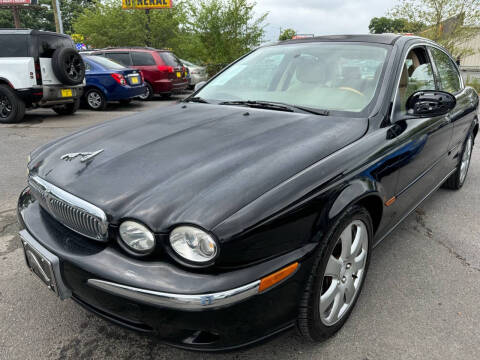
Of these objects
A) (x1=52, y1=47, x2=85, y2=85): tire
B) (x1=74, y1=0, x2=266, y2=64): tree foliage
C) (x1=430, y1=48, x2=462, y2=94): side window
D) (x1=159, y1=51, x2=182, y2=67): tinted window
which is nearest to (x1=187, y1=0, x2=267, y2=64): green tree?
(x1=74, y1=0, x2=266, y2=64): tree foliage

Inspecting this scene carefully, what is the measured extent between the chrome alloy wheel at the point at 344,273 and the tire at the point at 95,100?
359 inches

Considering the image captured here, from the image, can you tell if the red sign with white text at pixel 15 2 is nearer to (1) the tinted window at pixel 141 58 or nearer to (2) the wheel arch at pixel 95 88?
(1) the tinted window at pixel 141 58

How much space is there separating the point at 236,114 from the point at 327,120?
60cm

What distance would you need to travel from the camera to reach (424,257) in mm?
2803

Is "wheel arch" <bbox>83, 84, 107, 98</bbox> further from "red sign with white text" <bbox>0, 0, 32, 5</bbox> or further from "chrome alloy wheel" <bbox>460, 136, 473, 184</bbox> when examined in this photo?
"red sign with white text" <bbox>0, 0, 32, 5</bbox>

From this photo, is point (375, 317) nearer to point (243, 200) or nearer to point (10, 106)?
point (243, 200)

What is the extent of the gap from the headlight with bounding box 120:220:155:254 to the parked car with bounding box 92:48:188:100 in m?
10.7

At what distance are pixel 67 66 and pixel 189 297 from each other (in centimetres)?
768

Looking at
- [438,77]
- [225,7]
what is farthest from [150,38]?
[438,77]

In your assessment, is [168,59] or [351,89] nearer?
[351,89]

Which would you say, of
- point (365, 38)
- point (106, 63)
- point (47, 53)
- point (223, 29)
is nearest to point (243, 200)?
point (365, 38)

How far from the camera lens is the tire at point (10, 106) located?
298 inches

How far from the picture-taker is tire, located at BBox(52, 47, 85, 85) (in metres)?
7.50

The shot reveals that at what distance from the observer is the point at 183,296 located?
1.38 meters
